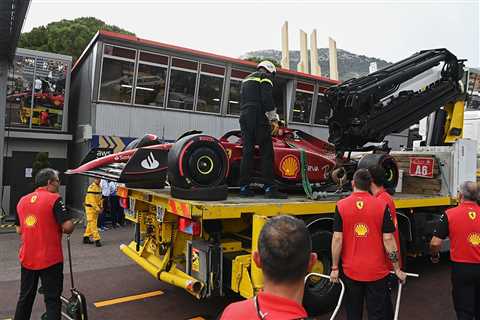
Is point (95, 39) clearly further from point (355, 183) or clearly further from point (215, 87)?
point (355, 183)

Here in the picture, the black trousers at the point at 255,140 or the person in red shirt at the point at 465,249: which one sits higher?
the black trousers at the point at 255,140

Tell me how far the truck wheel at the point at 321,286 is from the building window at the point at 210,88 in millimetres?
11362

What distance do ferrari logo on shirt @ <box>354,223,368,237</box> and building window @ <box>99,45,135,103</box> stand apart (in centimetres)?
1167

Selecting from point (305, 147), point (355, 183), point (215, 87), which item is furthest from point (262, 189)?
point (215, 87)

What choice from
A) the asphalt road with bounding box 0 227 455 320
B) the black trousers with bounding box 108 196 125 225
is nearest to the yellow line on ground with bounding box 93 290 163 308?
the asphalt road with bounding box 0 227 455 320

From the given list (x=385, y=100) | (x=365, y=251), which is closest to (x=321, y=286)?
(x=365, y=251)

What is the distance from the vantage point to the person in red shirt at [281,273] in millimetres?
1700

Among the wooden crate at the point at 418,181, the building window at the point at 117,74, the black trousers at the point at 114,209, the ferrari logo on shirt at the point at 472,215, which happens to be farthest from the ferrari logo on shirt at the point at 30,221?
the building window at the point at 117,74

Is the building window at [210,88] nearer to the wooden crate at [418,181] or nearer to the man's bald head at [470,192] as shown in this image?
the wooden crate at [418,181]

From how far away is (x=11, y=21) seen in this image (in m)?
9.62

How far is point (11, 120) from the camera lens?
1480 centimetres

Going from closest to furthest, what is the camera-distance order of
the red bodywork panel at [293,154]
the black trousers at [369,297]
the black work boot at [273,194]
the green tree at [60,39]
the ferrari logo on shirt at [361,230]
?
the black trousers at [369,297] → the ferrari logo on shirt at [361,230] → the black work boot at [273,194] → the red bodywork panel at [293,154] → the green tree at [60,39]

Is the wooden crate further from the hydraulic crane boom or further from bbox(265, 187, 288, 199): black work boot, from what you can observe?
bbox(265, 187, 288, 199): black work boot

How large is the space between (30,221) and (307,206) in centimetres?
303
